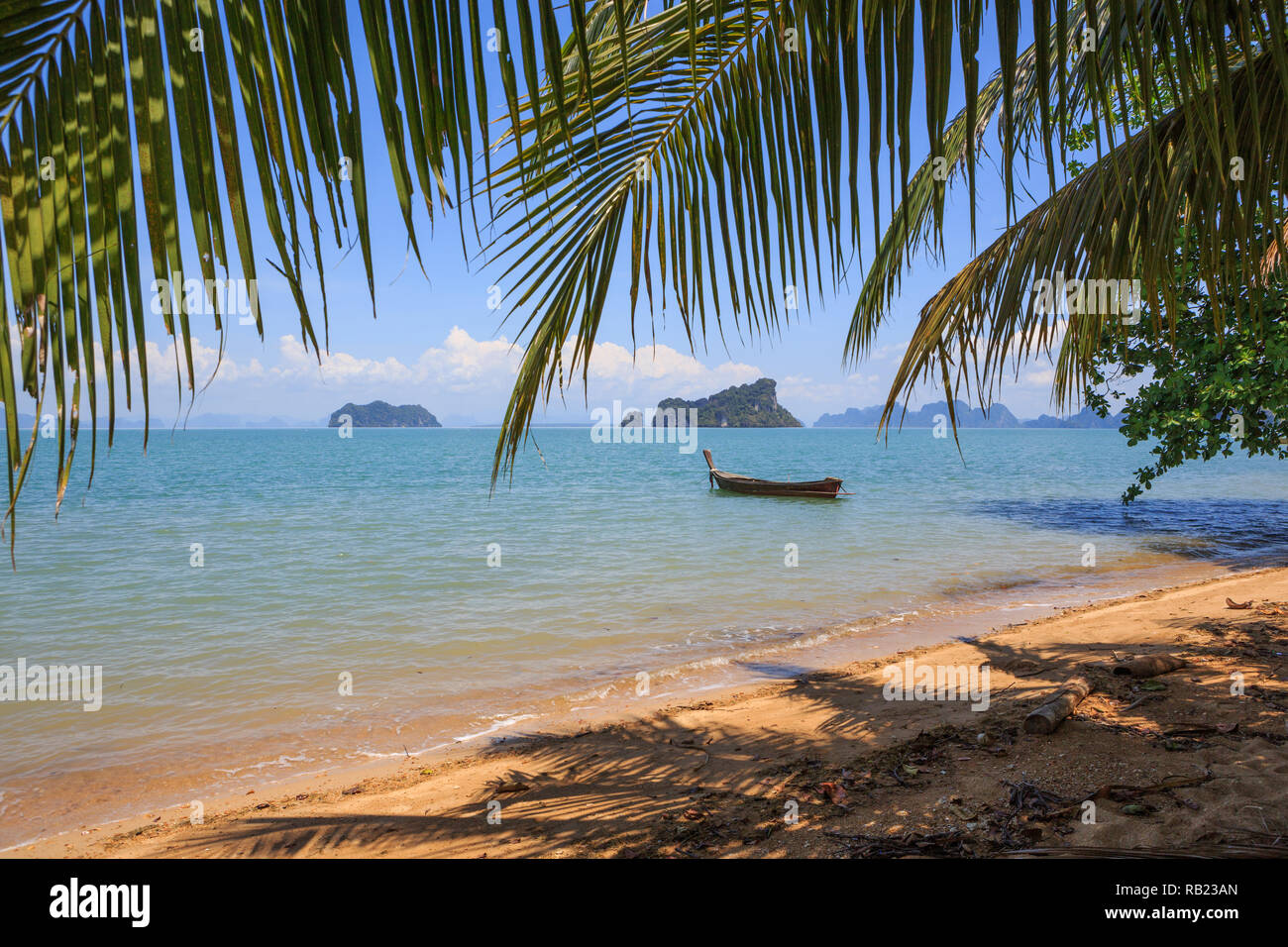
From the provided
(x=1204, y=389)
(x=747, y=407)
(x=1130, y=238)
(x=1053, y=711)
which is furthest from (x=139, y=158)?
(x=747, y=407)

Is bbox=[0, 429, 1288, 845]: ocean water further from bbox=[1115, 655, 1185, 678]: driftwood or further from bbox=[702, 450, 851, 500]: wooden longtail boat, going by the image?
bbox=[1115, 655, 1185, 678]: driftwood

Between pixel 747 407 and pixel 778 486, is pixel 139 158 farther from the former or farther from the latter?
pixel 747 407

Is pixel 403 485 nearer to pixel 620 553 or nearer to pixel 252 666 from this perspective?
pixel 620 553

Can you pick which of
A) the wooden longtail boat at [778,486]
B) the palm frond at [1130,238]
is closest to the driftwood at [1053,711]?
the palm frond at [1130,238]

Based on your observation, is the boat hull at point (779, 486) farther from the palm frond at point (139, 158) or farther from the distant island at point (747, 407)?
the distant island at point (747, 407)

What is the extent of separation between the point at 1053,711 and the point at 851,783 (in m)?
1.29

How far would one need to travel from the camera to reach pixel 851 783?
13.1 ft

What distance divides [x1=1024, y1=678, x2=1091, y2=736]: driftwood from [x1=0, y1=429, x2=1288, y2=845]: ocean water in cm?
331

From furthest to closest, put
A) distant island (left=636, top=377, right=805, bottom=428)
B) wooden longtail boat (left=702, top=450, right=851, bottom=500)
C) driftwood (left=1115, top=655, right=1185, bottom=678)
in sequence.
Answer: distant island (left=636, top=377, right=805, bottom=428) → wooden longtail boat (left=702, top=450, right=851, bottom=500) → driftwood (left=1115, top=655, right=1185, bottom=678)

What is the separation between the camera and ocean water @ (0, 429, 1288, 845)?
21.7 ft

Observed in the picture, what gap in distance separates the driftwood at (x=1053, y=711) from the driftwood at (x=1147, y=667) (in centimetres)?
81

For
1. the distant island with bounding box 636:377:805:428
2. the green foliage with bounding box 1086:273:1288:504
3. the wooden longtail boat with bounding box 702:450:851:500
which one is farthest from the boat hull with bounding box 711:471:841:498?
A: the distant island with bounding box 636:377:805:428
